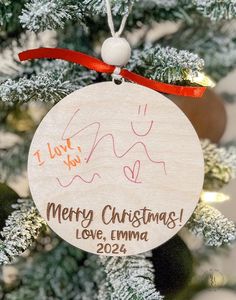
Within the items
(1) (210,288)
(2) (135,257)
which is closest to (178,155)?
(2) (135,257)

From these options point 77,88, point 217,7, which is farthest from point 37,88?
point 217,7

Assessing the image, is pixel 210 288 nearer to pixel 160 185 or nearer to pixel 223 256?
pixel 223 256

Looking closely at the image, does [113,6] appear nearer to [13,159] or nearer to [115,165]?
[115,165]

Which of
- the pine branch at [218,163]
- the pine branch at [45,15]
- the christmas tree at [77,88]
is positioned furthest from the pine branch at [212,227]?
the pine branch at [45,15]

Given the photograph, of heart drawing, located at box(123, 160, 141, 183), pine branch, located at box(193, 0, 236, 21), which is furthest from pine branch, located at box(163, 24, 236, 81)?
heart drawing, located at box(123, 160, 141, 183)

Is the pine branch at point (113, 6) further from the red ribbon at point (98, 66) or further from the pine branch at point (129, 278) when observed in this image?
the pine branch at point (129, 278)

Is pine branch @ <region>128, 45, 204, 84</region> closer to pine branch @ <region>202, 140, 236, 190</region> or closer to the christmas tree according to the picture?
the christmas tree
